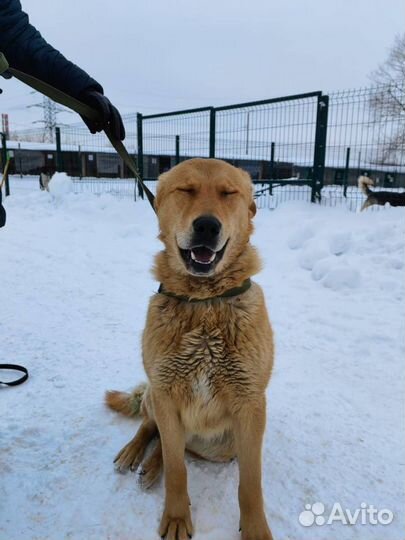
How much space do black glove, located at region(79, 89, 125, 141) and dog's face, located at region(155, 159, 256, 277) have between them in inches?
16.9

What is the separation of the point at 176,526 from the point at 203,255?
109 centimetres

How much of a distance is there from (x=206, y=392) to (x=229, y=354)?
18 centimetres

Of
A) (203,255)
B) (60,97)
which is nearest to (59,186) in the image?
(60,97)

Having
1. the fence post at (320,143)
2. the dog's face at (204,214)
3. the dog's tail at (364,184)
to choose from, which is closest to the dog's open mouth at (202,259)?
the dog's face at (204,214)

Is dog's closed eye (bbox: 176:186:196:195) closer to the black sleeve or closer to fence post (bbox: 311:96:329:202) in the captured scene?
the black sleeve

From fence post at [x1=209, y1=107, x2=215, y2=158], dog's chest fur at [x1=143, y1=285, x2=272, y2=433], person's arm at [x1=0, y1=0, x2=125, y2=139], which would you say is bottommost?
dog's chest fur at [x1=143, y1=285, x2=272, y2=433]

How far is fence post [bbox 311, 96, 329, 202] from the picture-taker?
24.2ft

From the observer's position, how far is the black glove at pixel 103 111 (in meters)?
2.09

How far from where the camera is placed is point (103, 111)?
2105 millimetres

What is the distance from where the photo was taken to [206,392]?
5.38 ft

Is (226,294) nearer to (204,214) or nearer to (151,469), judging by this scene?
(204,214)

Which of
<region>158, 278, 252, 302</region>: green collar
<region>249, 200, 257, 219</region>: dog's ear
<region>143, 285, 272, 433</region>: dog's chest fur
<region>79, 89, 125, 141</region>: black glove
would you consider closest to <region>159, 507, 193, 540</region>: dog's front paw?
<region>143, 285, 272, 433</region>: dog's chest fur

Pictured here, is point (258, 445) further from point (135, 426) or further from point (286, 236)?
point (286, 236)

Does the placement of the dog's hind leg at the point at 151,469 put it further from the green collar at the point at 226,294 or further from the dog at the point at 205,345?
the green collar at the point at 226,294
